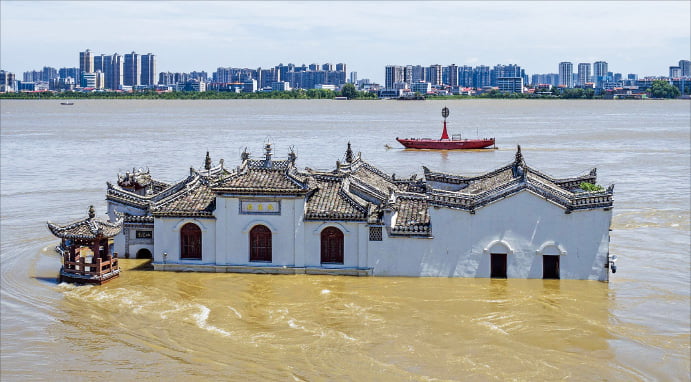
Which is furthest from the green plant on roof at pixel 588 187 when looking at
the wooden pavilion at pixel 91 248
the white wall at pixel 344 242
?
the wooden pavilion at pixel 91 248

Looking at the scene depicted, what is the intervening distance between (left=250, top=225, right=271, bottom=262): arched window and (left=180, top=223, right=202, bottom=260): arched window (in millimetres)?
1841

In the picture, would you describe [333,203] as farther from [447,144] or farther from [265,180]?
[447,144]

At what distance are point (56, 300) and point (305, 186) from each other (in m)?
8.66

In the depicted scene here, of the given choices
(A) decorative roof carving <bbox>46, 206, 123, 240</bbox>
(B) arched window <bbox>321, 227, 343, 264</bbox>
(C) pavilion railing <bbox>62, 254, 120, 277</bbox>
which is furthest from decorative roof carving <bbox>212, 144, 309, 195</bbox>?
(C) pavilion railing <bbox>62, 254, 120, 277</bbox>

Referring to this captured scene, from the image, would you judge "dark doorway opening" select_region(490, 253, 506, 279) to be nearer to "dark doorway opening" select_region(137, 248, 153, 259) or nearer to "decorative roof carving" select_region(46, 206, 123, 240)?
"dark doorway opening" select_region(137, 248, 153, 259)

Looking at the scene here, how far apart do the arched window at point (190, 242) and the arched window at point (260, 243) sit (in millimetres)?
1841

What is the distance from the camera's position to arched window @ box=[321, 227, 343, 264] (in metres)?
29.3

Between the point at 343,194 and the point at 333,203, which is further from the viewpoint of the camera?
the point at 343,194

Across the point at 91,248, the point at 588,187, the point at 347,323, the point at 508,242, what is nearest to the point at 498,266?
the point at 508,242

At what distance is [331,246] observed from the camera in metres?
29.5

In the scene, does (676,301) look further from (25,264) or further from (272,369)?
(25,264)

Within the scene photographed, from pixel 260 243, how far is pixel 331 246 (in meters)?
2.44

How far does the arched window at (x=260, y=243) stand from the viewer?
29.6 m

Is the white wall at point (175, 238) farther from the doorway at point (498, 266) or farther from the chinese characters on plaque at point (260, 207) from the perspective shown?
the doorway at point (498, 266)
